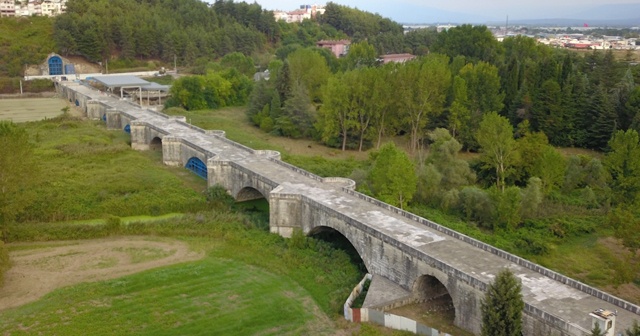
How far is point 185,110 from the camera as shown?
229ft

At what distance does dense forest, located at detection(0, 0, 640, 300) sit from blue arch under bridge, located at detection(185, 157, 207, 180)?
38.5 ft

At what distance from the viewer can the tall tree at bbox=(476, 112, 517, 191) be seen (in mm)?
40250

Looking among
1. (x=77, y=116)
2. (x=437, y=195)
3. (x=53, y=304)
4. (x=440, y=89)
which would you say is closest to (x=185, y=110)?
(x=77, y=116)

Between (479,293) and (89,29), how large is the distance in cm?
9142

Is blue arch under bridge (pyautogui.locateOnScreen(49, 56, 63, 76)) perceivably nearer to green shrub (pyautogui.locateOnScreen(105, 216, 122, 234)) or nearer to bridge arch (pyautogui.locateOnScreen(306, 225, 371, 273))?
green shrub (pyautogui.locateOnScreen(105, 216, 122, 234))

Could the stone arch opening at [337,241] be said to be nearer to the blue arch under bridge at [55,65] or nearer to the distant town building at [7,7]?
the blue arch under bridge at [55,65]

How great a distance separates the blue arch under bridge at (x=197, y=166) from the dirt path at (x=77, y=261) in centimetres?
1237

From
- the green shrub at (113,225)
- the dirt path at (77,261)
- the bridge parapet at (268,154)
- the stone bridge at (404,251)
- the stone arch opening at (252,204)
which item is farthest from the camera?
the bridge parapet at (268,154)

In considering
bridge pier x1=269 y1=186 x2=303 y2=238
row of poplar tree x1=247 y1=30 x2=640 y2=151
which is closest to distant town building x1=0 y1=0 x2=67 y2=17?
row of poplar tree x1=247 y1=30 x2=640 y2=151

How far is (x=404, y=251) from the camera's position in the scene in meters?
24.3

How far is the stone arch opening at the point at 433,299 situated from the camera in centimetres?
2299

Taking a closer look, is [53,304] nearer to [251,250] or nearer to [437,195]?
[251,250]

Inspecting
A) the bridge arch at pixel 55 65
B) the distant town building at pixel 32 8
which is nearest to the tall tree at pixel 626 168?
the bridge arch at pixel 55 65

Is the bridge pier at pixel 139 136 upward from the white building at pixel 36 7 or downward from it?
downward
